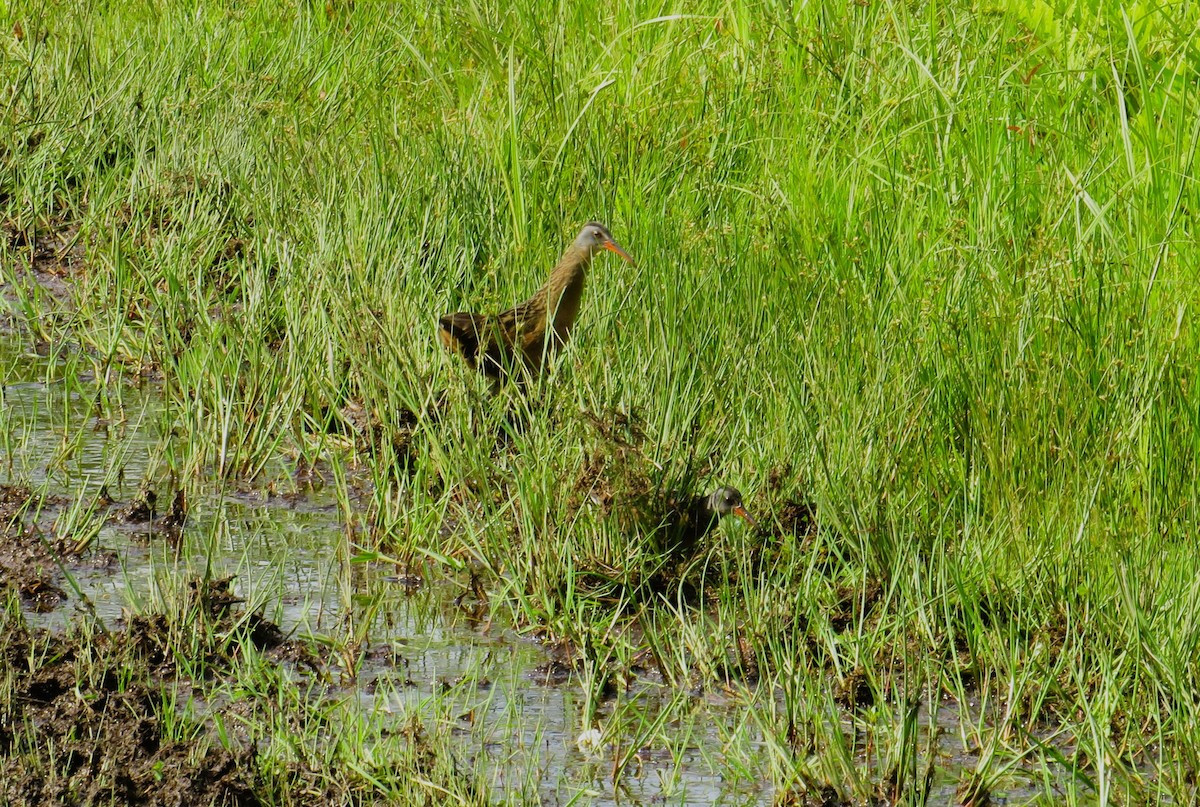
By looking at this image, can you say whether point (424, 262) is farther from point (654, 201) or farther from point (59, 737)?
point (59, 737)

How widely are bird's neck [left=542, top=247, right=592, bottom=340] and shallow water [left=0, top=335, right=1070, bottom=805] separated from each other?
1.02 metres

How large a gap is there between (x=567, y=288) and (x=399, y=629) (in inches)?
68.3

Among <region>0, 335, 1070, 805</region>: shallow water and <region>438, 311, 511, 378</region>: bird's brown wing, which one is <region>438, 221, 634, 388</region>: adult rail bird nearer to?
<region>438, 311, 511, 378</region>: bird's brown wing

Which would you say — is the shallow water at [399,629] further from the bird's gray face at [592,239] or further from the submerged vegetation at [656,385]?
the bird's gray face at [592,239]

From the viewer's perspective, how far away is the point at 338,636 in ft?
13.3

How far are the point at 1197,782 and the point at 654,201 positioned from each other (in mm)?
3423

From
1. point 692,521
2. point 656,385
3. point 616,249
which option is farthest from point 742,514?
point 616,249

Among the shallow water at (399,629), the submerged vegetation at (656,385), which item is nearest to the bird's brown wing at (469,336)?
the submerged vegetation at (656,385)

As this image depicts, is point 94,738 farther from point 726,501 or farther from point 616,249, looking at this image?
point 616,249

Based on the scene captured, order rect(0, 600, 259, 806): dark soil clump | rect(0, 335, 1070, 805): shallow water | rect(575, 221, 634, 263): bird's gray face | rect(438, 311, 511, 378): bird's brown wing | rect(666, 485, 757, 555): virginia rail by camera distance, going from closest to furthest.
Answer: rect(0, 600, 259, 806): dark soil clump, rect(0, 335, 1070, 805): shallow water, rect(666, 485, 757, 555): virginia rail, rect(438, 311, 511, 378): bird's brown wing, rect(575, 221, 634, 263): bird's gray face

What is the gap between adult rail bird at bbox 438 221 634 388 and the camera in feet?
17.6

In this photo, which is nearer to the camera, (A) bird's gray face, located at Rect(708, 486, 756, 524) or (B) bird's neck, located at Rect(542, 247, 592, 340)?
(A) bird's gray face, located at Rect(708, 486, 756, 524)

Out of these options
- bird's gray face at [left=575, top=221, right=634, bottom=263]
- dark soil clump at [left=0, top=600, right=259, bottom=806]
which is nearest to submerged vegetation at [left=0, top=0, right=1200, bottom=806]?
dark soil clump at [left=0, top=600, right=259, bottom=806]

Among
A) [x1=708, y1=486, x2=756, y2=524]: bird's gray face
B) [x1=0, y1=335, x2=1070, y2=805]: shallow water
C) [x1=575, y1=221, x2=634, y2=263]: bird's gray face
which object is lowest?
[x1=0, y1=335, x2=1070, y2=805]: shallow water
